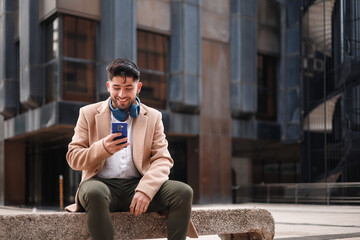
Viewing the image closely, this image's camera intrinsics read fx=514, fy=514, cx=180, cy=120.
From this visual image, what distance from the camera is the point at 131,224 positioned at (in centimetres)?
422

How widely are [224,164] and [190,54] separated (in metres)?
5.47

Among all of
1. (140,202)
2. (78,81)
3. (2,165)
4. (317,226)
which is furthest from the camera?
(2,165)

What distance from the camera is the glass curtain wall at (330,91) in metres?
21.3

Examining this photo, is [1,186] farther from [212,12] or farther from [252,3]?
[252,3]

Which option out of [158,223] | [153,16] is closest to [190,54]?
[153,16]

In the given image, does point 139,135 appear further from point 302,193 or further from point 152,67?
point 302,193

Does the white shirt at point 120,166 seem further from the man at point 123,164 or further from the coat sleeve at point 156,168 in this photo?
the coat sleeve at point 156,168

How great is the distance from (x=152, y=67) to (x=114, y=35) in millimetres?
2674

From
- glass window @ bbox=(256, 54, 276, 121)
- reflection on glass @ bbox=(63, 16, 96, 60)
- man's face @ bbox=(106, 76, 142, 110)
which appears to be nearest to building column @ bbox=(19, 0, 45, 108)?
reflection on glass @ bbox=(63, 16, 96, 60)

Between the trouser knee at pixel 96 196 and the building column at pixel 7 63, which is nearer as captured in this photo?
the trouser knee at pixel 96 196

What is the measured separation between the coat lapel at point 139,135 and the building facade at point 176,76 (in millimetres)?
15583

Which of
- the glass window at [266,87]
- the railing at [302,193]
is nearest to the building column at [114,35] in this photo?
the glass window at [266,87]

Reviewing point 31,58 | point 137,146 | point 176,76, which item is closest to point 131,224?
point 137,146

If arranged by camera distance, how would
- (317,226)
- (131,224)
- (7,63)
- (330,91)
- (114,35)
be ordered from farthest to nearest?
(7,63) < (330,91) < (114,35) < (317,226) < (131,224)
